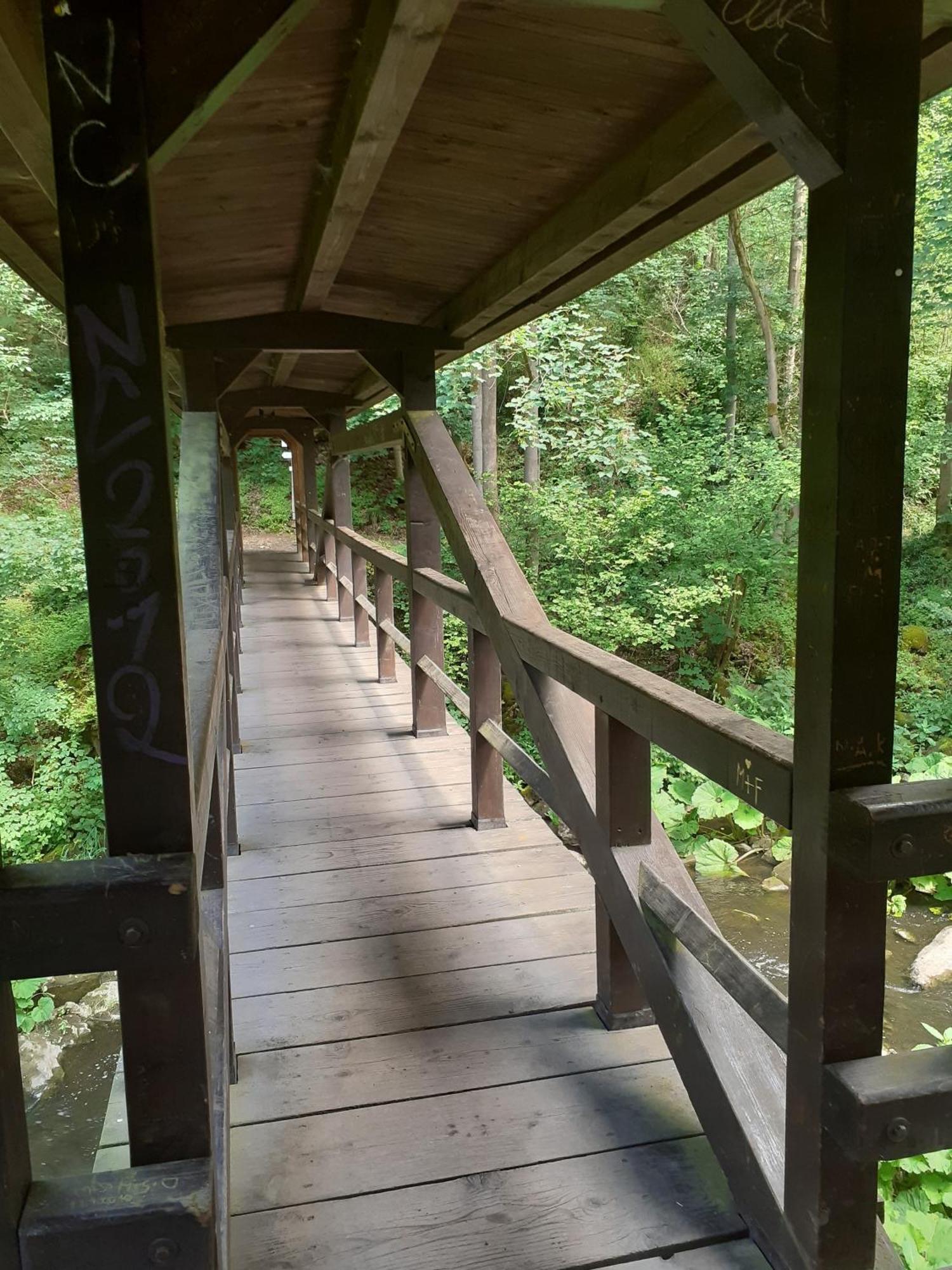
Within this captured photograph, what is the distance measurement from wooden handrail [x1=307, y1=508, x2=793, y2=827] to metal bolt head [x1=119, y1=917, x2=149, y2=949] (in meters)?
0.93

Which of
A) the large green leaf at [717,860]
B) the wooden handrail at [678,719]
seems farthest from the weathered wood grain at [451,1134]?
the large green leaf at [717,860]

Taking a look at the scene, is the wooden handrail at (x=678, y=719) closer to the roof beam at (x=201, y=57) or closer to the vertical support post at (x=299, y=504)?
the roof beam at (x=201, y=57)

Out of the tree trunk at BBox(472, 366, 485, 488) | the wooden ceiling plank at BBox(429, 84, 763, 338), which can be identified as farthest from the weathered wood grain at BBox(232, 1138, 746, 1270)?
the tree trunk at BBox(472, 366, 485, 488)

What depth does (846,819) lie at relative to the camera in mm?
1383

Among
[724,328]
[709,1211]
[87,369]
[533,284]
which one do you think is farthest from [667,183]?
[724,328]

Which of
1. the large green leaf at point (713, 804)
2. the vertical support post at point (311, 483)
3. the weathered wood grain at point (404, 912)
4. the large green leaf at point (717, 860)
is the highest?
the vertical support post at point (311, 483)

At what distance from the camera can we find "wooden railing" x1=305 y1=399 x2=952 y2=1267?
140cm

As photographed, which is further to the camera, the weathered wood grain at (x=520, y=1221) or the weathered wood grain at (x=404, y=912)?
the weathered wood grain at (x=404, y=912)

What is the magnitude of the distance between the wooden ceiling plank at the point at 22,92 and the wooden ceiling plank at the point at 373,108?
1.75 ft

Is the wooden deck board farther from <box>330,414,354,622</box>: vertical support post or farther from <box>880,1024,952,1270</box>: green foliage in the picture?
<box>330,414,354,622</box>: vertical support post

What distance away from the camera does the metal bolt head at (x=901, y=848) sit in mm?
1358

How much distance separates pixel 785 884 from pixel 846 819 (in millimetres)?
7218

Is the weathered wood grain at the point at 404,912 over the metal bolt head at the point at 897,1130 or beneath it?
beneath

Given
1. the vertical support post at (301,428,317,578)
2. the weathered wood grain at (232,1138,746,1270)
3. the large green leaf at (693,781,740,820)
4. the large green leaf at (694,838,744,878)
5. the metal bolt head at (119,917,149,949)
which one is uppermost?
the vertical support post at (301,428,317,578)
